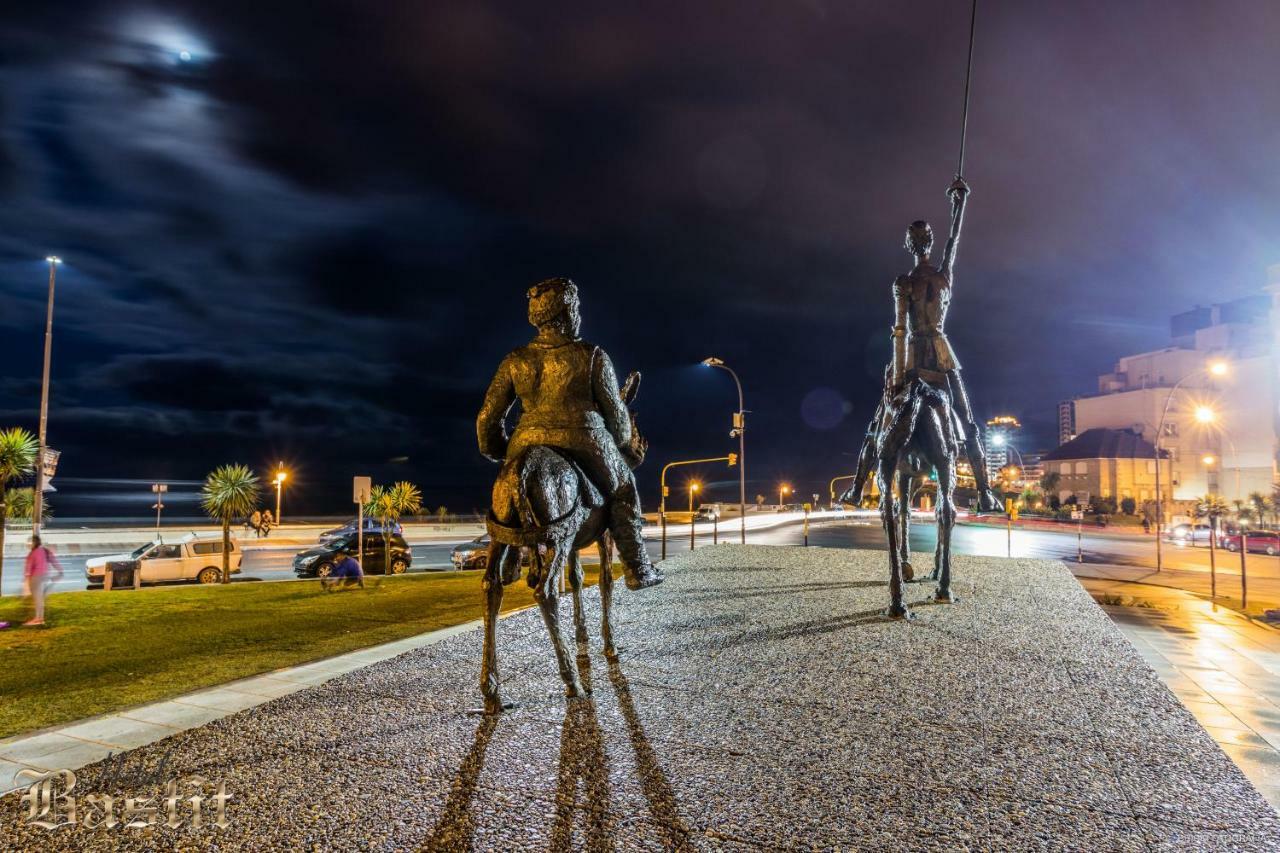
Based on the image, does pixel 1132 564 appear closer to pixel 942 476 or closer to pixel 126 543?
pixel 942 476

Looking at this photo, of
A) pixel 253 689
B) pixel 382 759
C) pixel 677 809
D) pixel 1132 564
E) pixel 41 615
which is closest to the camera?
pixel 677 809

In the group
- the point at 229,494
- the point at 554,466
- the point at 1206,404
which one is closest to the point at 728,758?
the point at 554,466

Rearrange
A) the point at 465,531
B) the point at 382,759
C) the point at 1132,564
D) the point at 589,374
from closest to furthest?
1. the point at 382,759
2. the point at 589,374
3. the point at 1132,564
4. the point at 465,531

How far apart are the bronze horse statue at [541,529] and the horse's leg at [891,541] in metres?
4.87

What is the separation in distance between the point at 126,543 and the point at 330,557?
18040 millimetres

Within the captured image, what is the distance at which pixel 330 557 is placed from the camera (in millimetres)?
20375

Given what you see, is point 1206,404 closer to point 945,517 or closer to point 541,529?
point 945,517

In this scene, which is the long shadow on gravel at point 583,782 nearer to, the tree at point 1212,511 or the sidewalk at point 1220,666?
the sidewalk at point 1220,666

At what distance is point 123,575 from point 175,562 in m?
1.40

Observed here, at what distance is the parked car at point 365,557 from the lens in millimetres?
19917

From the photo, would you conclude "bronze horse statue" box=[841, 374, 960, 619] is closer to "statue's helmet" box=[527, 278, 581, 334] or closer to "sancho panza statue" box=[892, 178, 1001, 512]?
"sancho panza statue" box=[892, 178, 1001, 512]

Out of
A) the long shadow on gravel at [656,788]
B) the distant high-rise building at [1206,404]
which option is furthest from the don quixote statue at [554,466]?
the distant high-rise building at [1206,404]

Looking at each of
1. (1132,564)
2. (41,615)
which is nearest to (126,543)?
(41,615)

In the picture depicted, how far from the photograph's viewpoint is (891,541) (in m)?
8.84
